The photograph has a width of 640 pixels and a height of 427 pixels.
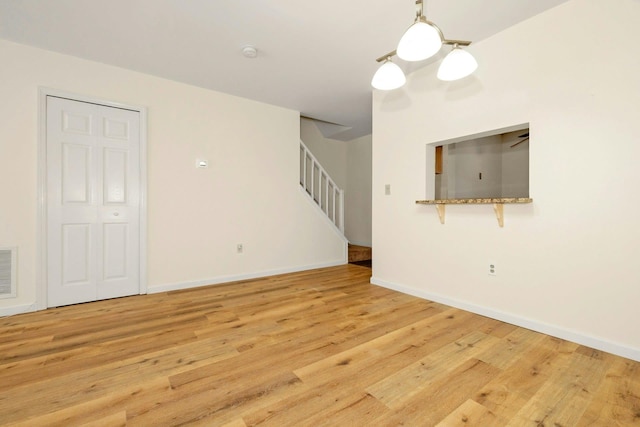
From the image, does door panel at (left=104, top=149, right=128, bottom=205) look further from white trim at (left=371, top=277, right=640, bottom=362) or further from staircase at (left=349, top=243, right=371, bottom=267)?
staircase at (left=349, top=243, right=371, bottom=267)

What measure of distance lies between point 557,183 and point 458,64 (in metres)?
1.25

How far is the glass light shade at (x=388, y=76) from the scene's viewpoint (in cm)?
205

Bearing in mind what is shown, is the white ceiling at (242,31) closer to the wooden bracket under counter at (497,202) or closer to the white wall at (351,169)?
the wooden bracket under counter at (497,202)

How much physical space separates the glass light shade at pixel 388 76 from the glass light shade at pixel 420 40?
402 mm

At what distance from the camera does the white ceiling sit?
2188mm

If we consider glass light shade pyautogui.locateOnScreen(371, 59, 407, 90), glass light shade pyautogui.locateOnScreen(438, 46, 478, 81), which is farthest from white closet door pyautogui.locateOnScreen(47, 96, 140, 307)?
glass light shade pyautogui.locateOnScreen(438, 46, 478, 81)

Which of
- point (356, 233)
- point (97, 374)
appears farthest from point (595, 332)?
point (356, 233)

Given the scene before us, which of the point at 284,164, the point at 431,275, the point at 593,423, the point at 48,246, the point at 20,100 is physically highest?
the point at 20,100

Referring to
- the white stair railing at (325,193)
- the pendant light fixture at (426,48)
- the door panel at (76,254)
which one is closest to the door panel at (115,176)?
the door panel at (76,254)

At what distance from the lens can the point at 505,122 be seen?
8.17 feet

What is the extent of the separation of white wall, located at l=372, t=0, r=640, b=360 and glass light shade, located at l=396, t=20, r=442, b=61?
136 centimetres

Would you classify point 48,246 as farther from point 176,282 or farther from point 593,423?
point 593,423

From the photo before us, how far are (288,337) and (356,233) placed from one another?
4.51 m

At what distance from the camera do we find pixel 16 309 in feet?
8.80
